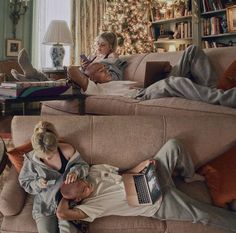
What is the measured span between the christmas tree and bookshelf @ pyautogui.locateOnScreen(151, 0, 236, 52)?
49cm

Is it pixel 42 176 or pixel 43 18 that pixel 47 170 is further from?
pixel 43 18

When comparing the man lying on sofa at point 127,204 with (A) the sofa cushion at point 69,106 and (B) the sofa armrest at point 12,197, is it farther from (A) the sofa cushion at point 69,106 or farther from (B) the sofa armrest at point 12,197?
(A) the sofa cushion at point 69,106

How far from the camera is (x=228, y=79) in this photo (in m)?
2.54

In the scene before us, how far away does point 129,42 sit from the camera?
525cm

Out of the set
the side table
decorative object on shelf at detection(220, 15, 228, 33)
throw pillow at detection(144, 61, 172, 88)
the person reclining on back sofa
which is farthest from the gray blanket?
decorative object on shelf at detection(220, 15, 228, 33)

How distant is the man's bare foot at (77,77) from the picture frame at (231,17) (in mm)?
2730

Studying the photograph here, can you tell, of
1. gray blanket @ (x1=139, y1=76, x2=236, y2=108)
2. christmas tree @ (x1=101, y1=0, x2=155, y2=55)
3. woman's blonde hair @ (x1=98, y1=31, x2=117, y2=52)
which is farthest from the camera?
christmas tree @ (x1=101, y1=0, x2=155, y2=55)

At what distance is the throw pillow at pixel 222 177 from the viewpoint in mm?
1541

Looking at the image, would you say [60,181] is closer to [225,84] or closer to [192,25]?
[225,84]

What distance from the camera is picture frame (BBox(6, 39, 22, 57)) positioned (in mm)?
5250

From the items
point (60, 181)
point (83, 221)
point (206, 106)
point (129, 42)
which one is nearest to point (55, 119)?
point (60, 181)

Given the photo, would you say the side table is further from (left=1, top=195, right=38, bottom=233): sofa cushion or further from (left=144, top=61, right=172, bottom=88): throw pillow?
(left=1, top=195, right=38, bottom=233): sofa cushion

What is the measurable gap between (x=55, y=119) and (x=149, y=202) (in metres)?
0.66

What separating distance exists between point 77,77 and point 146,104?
668 millimetres
